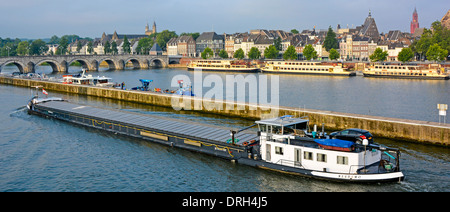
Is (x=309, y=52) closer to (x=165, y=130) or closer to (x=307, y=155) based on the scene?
(x=165, y=130)

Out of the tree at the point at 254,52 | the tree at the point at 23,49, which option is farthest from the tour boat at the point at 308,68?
the tree at the point at 23,49

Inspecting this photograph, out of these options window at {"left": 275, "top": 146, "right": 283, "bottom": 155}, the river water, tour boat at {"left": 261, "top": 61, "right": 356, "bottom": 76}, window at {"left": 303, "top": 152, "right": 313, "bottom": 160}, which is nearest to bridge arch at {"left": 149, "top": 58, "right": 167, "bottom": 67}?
tour boat at {"left": 261, "top": 61, "right": 356, "bottom": 76}

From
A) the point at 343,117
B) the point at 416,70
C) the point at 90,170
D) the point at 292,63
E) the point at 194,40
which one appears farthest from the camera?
the point at 194,40

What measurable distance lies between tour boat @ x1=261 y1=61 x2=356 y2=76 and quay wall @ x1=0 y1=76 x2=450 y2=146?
185 feet

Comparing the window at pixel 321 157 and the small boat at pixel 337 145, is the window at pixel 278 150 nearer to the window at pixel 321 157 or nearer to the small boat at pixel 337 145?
the window at pixel 321 157

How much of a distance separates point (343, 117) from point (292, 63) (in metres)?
75.0

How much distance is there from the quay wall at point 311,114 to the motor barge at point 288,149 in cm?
572

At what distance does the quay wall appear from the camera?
30.7 m

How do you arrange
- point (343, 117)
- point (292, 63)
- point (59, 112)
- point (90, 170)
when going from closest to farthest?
point (90, 170)
point (343, 117)
point (59, 112)
point (292, 63)

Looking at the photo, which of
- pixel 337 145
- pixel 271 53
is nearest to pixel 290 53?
pixel 271 53
